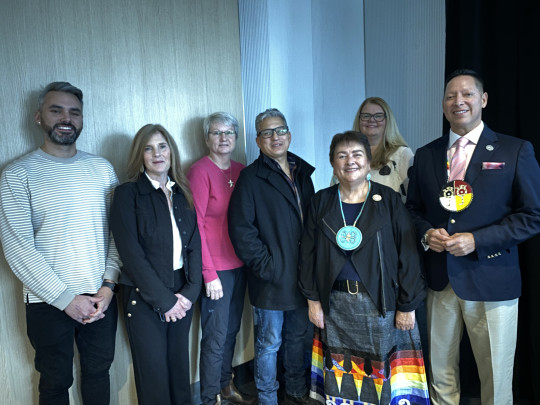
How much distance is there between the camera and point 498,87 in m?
2.40

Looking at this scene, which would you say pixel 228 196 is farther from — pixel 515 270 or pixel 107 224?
pixel 515 270

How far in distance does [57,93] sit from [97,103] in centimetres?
28

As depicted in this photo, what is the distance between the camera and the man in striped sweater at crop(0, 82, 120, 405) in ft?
6.15

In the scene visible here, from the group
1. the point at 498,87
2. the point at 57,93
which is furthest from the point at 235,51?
the point at 498,87

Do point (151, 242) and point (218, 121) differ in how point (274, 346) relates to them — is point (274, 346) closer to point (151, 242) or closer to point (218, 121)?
point (151, 242)

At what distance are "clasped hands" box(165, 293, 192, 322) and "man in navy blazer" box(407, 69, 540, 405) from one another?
1322 mm

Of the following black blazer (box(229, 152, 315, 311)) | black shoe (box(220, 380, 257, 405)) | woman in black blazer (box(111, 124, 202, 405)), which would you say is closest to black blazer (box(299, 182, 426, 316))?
black blazer (box(229, 152, 315, 311))

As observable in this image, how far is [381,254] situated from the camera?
1994mm

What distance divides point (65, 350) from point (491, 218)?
7.32ft

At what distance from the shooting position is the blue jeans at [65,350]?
194 cm

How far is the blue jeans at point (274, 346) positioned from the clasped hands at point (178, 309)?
47 centimetres

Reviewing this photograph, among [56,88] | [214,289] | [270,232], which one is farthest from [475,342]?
[56,88]

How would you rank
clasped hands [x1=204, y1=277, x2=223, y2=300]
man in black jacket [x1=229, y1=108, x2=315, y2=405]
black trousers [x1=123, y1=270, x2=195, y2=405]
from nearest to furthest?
black trousers [x1=123, y1=270, x2=195, y2=405] < man in black jacket [x1=229, y1=108, x2=315, y2=405] < clasped hands [x1=204, y1=277, x2=223, y2=300]

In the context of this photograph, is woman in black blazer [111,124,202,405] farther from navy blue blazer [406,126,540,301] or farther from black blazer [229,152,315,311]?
navy blue blazer [406,126,540,301]
